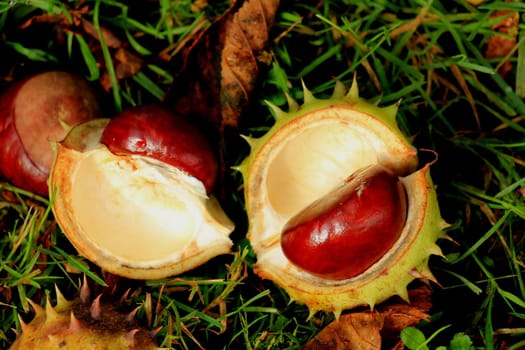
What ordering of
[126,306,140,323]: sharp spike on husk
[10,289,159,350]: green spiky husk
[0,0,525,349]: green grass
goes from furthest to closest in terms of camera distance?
[0,0,525,349]: green grass, [126,306,140,323]: sharp spike on husk, [10,289,159,350]: green spiky husk

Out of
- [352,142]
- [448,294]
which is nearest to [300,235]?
[352,142]

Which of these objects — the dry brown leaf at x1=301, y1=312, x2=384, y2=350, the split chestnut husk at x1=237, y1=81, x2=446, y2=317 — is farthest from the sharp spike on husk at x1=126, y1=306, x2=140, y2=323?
the dry brown leaf at x1=301, y1=312, x2=384, y2=350

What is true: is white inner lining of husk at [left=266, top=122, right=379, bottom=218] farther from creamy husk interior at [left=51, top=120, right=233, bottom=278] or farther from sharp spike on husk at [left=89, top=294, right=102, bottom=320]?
sharp spike on husk at [left=89, top=294, right=102, bottom=320]

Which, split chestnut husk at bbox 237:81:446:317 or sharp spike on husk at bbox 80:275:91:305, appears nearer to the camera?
split chestnut husk at bbox 237:81:446:317

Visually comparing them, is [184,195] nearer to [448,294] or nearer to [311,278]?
[311,278]

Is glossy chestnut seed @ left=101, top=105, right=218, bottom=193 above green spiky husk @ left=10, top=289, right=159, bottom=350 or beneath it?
above

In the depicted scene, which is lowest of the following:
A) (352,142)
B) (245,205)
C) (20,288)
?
(20,288)

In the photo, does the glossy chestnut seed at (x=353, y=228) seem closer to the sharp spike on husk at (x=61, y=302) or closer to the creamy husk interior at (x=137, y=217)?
the creamy husk interior at (x=137, y=217)
